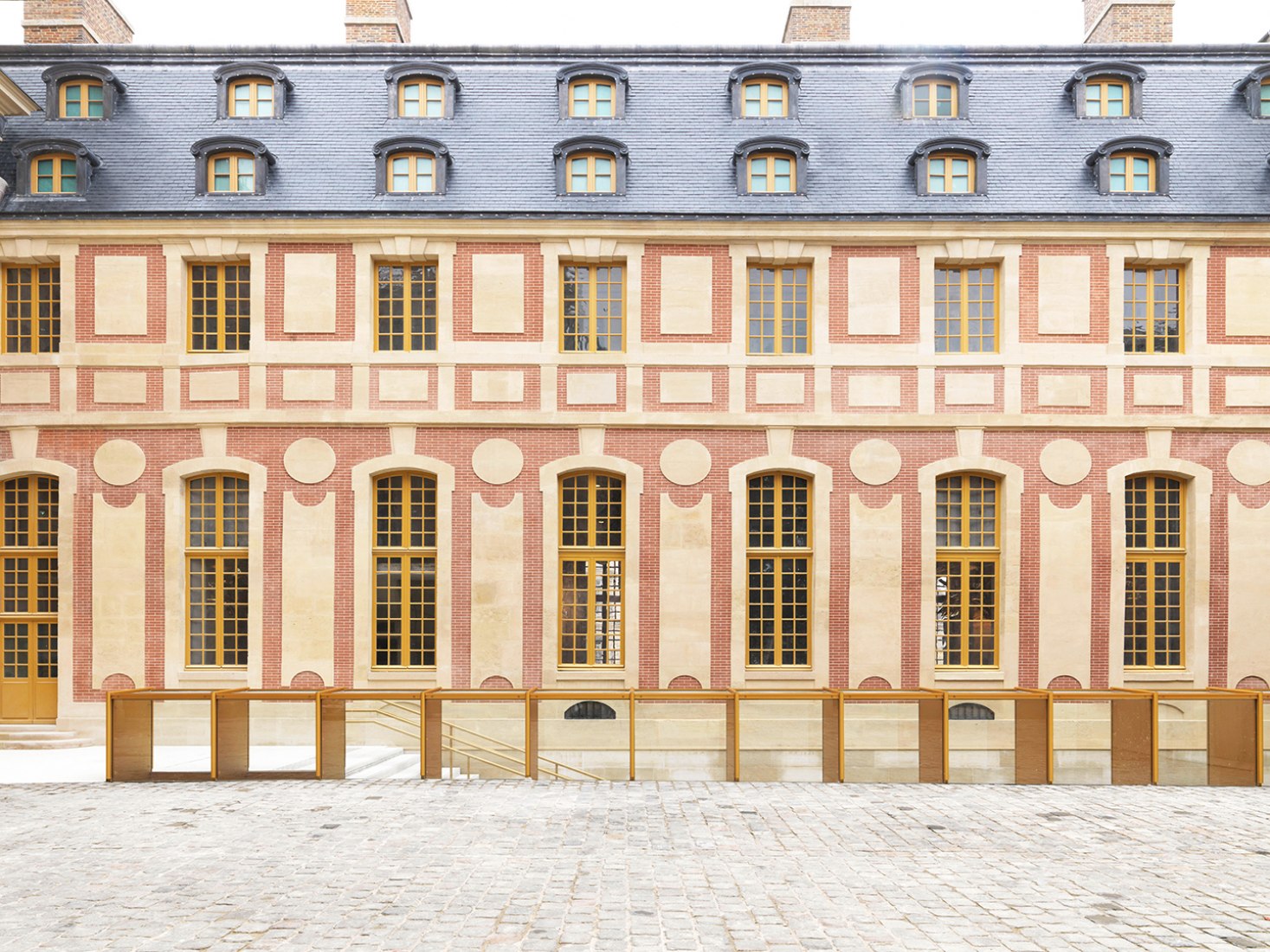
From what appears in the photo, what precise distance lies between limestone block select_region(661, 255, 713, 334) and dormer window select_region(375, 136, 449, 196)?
4.29 meters

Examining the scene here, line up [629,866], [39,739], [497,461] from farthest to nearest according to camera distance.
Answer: [497,461] < [39,739] < [629,866]

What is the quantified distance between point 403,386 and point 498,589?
386cm

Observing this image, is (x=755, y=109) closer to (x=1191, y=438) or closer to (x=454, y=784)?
(x=1191, y=438)

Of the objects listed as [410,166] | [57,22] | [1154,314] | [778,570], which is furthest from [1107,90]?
[57,22]

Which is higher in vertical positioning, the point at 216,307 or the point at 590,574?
the point at 216,307

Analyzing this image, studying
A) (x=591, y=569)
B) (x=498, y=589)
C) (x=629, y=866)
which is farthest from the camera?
(x=591, y=569)

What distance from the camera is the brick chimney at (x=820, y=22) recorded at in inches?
779

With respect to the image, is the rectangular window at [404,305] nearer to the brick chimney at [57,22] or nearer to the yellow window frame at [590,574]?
the yellow window frame at [590,574]

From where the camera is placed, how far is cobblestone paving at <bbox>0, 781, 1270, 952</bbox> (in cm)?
708

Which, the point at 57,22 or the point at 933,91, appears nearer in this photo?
the point at 933,91

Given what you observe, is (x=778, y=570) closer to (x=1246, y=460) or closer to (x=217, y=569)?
(x=1246, y=460)

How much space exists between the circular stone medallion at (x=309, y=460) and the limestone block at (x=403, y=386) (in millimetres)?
Result: 1317

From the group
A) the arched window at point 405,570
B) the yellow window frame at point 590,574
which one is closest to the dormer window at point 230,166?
the arched window at point 405,570

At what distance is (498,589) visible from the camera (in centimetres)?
1623
